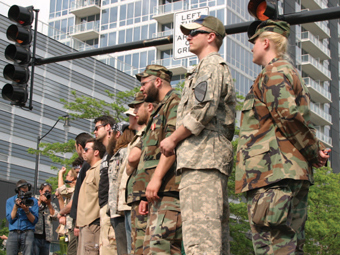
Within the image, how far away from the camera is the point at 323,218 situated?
30.3m

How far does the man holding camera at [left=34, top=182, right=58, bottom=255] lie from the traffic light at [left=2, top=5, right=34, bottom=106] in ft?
11.4

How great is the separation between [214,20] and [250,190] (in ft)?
6.69

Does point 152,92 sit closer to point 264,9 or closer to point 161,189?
point 161,189

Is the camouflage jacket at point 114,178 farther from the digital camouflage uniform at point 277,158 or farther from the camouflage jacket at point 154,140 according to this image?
the digital camouflage uniform at point 277,158

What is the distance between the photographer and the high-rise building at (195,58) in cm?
5381

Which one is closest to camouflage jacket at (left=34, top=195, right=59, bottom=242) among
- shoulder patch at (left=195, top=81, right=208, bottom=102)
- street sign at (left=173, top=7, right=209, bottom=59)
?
street sign at (left=173, top=7, right=209, bottom=59)

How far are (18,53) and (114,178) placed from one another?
3.61 metres

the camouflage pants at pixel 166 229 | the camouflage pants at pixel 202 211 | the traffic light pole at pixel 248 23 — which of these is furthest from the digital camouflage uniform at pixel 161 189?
the traffic light pole at pixel 248 23

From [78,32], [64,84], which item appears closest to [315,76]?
[78,32]

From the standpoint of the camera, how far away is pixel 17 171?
4331 centimetres

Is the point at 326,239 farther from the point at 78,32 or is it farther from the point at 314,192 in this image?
the point at 78,32

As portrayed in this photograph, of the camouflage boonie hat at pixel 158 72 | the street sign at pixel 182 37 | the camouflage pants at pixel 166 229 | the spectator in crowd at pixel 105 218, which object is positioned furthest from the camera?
the street sign at pixel 182 37

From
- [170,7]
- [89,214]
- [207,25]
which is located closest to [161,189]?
[207,25]

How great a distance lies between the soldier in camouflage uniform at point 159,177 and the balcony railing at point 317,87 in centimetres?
6264
